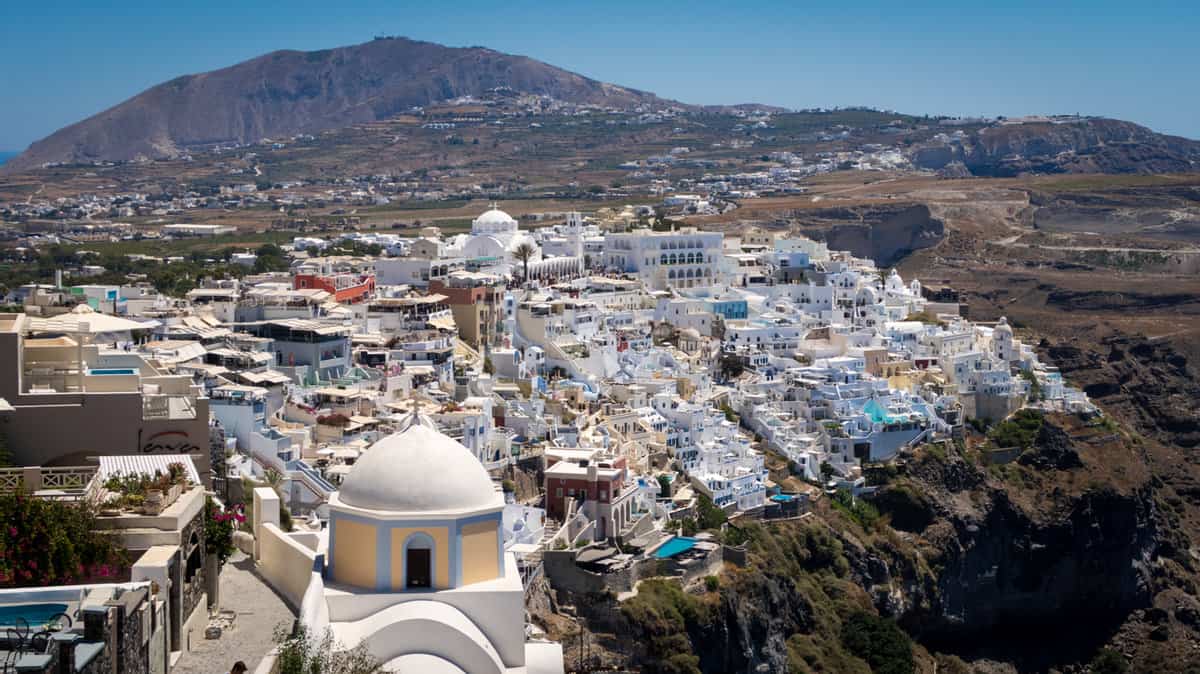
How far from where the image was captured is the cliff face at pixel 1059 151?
166 metres

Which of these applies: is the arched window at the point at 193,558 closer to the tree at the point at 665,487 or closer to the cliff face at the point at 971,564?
the cliff face at the point at 971,564

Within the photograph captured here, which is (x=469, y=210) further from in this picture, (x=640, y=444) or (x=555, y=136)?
(x=640, y=444)

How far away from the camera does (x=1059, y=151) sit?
17412cm

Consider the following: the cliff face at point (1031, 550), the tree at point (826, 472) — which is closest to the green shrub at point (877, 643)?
the cliff face at point (1031, 550)

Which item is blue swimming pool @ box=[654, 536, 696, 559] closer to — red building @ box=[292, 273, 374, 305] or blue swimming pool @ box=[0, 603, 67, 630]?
red building @ box=[292, 273, 374, 305]

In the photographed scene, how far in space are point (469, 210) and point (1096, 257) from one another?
43.4m

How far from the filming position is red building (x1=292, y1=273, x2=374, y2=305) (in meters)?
48.2

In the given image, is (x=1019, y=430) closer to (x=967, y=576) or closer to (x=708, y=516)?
(x=967, y=576)

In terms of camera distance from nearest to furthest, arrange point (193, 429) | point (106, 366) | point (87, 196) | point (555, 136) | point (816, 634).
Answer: point (193, 429), point (106, 366), point (816, 634), point (87, 196), point (555, 136)

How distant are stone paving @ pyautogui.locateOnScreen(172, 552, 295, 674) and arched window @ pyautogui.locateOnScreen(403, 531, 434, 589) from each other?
1.10 metres

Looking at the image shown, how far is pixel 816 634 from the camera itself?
3947cm

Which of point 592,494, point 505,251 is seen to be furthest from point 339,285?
point 592,494

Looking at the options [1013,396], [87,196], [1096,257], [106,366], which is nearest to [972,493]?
[1013,396]

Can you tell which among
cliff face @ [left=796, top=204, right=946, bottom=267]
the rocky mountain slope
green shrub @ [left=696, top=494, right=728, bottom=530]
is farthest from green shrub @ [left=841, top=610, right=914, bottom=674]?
cliff face @ [left=796, top=204, right=946, bottom=267]
